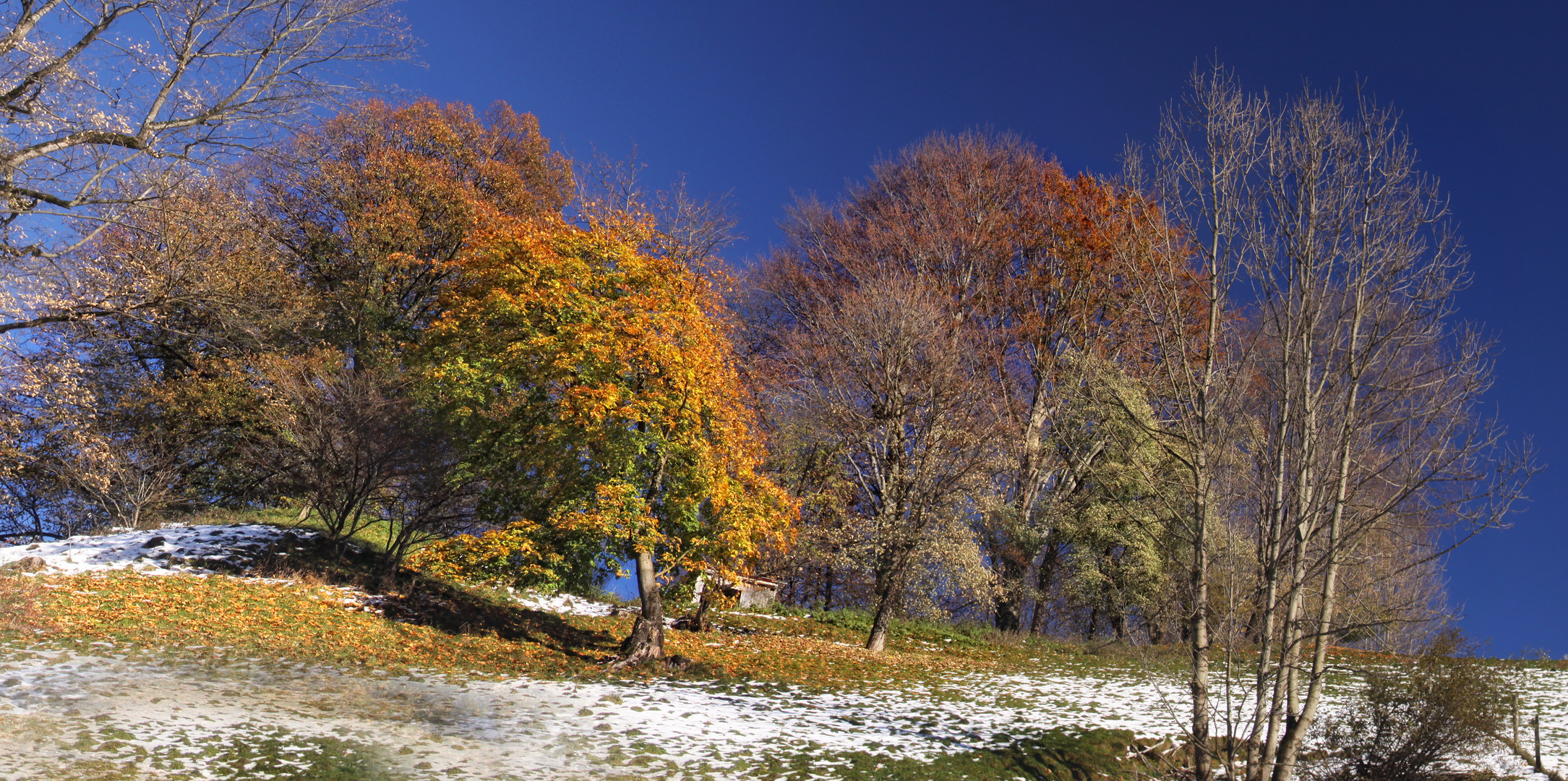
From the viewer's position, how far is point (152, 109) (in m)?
11.5

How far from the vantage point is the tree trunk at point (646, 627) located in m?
14.5

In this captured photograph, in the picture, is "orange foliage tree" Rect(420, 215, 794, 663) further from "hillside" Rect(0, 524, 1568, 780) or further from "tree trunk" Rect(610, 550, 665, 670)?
"hillside" Rect(0, 524, 1568, 780)

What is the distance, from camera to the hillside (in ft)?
27.6

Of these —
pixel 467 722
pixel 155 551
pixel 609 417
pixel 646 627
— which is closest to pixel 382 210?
pixel 155 551

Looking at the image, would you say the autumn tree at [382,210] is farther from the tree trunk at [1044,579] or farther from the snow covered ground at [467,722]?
the tree trunk at [1044,579]

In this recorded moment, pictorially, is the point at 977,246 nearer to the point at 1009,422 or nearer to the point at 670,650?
the point at 1009,422

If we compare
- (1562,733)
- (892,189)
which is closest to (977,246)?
(892,189)

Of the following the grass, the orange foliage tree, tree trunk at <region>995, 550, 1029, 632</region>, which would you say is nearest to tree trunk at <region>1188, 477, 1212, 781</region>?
the grass

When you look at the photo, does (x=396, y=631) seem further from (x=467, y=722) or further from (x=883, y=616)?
(x=883, y=616)

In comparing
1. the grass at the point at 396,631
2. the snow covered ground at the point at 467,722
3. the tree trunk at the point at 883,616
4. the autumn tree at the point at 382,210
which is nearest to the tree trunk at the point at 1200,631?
the snow covered ground at the point at 467,722

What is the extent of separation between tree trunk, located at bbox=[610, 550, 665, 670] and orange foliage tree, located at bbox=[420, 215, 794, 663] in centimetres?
3

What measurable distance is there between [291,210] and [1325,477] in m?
28.0

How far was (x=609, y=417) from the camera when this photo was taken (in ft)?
47.8

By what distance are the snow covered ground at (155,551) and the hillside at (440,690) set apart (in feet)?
0.19
